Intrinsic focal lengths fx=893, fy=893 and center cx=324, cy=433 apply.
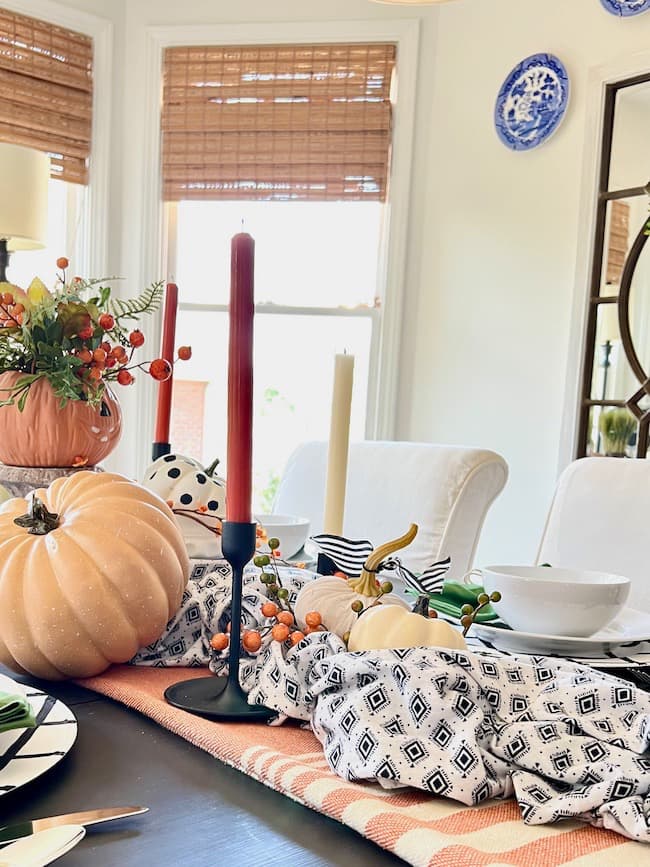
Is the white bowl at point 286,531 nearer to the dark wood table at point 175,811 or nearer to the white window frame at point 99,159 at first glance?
the dark wood table at point 175,811

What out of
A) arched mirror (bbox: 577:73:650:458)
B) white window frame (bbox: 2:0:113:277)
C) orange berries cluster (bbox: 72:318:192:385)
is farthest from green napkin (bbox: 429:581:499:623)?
white window frame (bbox: 2:0:113:277)

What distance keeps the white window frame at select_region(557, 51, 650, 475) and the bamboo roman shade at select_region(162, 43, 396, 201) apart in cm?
83

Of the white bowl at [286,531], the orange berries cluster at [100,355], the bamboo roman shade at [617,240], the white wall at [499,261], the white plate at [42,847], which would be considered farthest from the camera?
the white wall at [499,261]

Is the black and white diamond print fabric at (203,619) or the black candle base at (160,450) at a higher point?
the black candle base at (160,450)

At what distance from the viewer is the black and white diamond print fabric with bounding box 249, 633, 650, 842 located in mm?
535

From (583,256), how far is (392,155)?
93 centimetres

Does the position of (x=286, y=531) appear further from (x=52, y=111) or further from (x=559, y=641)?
(x=52, y=111)

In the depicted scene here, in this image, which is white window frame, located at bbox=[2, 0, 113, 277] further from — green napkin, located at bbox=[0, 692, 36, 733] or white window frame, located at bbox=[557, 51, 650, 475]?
green napkin, located at bbox=[0, 692, 36, 733]

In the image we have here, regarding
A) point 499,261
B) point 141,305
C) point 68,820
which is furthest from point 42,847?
point 499,261

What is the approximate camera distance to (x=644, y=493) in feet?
4.98

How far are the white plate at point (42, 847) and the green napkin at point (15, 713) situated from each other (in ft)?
0.46

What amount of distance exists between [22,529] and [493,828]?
0.49 meters

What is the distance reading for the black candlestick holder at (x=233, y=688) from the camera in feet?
2.22

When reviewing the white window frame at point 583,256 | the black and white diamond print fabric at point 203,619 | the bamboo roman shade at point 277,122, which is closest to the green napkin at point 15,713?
the black and white diamond print fabric at point 203,619
